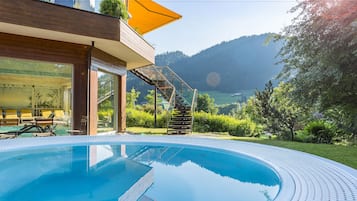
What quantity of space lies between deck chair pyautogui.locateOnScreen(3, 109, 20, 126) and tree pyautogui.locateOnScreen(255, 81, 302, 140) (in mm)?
9813

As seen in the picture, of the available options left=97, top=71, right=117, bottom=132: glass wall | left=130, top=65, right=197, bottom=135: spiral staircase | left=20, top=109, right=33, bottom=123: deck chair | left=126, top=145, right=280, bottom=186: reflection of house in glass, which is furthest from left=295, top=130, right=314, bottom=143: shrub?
left=20, top=109, right=33, bottom=123: deck chair

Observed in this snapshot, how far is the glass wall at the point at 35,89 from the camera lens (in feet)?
29.0

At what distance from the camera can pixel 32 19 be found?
721 centimetres

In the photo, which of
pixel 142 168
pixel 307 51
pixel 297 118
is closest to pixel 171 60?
pixel 297 118

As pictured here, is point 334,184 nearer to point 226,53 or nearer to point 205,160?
point 205,160

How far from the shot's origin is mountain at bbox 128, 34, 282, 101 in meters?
39.4

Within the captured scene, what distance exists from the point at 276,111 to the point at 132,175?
873cm

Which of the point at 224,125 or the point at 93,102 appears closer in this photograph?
the point at 93,102

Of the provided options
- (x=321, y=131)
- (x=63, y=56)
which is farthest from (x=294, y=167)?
(x=63, y=56)

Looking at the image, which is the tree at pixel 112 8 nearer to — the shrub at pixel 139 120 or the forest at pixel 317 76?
the forest at pixel 317 76

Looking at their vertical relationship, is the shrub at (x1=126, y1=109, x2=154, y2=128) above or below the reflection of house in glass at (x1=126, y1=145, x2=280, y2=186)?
above

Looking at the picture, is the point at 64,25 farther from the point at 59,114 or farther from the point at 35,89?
the point at 35,89

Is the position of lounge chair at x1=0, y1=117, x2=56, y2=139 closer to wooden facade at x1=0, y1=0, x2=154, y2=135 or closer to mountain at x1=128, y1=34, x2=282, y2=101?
wooden facade at x1=0, y1=0, x2=154, y2=135

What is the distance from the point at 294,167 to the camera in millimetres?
4797
